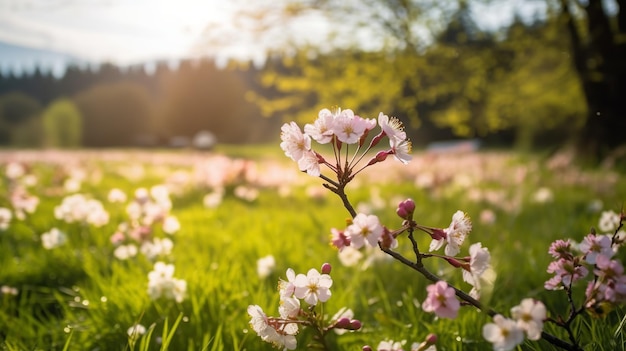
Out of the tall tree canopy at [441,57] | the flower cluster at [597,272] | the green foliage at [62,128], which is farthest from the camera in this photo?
the green foliage at [62,128]

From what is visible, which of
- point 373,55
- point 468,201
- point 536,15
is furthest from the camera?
point 536,15

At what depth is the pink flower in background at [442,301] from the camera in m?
1.06

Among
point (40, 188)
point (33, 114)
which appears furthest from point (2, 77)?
point (40, 188)

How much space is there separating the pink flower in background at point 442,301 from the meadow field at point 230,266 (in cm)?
22

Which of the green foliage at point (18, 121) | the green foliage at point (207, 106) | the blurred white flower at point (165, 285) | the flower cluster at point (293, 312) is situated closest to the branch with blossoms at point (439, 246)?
the flower cluster at point (293, 312)

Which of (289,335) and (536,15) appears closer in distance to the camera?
(289,335)

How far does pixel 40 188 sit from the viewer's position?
6.88 metres

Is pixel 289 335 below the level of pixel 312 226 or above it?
above

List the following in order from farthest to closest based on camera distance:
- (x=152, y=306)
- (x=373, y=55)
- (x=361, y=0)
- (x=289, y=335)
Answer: (x=373, y=55)
(x=361, y=0)
(x=152, y=306)
(x=289, y=335)

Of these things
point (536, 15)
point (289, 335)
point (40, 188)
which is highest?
point (536, 15)

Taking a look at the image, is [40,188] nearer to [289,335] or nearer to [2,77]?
[289,335]

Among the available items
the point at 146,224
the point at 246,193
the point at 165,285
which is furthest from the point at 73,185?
the point at 165,285

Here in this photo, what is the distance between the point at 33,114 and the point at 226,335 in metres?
61.0

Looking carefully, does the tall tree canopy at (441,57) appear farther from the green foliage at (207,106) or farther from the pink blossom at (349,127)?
the green foliage at (207,106)
